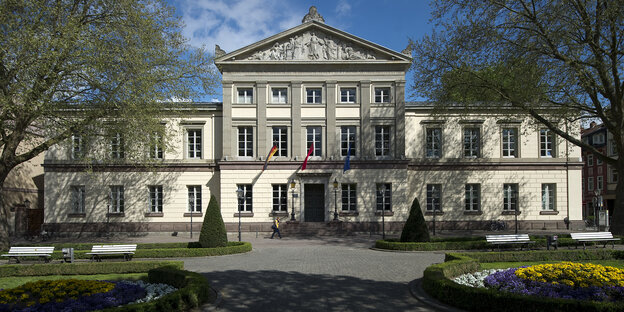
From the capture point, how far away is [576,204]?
36.8 metres

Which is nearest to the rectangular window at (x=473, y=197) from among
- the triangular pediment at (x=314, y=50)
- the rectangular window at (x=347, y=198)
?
the rectangular window at (x=347, y=198)

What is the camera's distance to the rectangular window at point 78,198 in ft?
119

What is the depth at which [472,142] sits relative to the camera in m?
37.3

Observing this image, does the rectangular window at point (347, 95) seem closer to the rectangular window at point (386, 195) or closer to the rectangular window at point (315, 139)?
the rectangular window at point (315, 139)

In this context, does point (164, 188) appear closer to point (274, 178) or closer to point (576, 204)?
point (274, 178)

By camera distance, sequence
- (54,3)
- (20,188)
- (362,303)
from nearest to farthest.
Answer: (362,303) < (54,3) < (20,188)

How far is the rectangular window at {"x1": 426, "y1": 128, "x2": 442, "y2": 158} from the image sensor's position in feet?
122

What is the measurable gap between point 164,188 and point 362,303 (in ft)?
93.8

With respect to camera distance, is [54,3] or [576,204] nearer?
[54,3]

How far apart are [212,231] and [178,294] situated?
13709mm

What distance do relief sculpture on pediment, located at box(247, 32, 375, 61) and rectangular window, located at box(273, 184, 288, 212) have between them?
33.1 ft

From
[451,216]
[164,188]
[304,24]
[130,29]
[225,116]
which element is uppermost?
[304,24]

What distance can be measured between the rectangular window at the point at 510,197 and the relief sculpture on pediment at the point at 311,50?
50.8 ft

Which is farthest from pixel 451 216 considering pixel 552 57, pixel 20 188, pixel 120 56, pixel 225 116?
pixel 20 188
